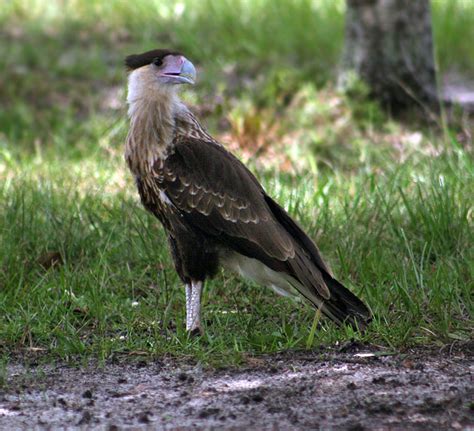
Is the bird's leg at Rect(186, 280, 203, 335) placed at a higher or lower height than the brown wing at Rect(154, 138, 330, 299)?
lower

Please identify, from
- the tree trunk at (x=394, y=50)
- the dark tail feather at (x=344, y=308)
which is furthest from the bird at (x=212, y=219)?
the tree trunk at (x=394, y=50)

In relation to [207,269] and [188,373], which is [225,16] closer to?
[207,269]

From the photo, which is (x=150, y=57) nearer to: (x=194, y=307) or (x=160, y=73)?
(x=160, y=73)

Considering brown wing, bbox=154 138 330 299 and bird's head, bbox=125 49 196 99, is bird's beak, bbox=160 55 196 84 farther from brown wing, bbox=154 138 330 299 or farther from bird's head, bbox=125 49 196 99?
brown wing, bbox=154 138 330 299

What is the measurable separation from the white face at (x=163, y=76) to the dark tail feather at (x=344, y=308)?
1.17m

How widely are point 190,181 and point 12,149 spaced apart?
3.27 metres

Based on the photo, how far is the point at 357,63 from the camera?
27.3 feet

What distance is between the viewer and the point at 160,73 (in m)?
5.23

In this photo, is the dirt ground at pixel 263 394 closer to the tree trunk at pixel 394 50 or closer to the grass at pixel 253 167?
the grass at pixel 253 167

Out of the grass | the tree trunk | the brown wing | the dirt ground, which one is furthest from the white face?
the tree trunk

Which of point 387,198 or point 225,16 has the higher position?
point 225,16

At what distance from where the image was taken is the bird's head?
520 cm

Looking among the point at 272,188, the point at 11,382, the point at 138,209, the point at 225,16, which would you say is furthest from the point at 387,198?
the point at 225,16

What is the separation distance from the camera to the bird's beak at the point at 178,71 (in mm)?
5195
